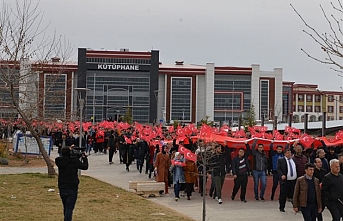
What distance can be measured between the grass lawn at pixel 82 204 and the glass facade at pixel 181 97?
80.0 meters

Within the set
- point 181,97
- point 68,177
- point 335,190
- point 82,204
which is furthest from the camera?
point 181,97

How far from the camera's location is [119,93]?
318 feet

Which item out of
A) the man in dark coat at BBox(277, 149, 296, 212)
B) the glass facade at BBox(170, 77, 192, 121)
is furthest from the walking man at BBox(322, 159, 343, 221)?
the glass facade at BBox(170, 77, 192, 121)

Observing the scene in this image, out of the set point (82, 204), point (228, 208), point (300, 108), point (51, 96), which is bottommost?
point (228, 208)

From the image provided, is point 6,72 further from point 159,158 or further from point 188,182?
point 188,182

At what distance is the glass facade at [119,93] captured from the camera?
3784 inches

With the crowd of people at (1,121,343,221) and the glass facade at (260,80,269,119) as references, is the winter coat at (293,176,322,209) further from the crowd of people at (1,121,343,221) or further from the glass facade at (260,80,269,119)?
the glass facade at (260,80,269,119)

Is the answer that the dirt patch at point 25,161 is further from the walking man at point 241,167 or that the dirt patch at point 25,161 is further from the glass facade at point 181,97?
the glass facade at point 181,97

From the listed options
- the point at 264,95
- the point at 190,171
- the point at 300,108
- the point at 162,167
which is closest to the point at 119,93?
the point at 264,95

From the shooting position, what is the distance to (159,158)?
721 inches

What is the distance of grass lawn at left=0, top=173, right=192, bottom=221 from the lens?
1287 cm

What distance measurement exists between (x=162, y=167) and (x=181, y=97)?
83.1 m

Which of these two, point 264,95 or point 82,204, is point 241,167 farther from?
point 264,95

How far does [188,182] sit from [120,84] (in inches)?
3163
